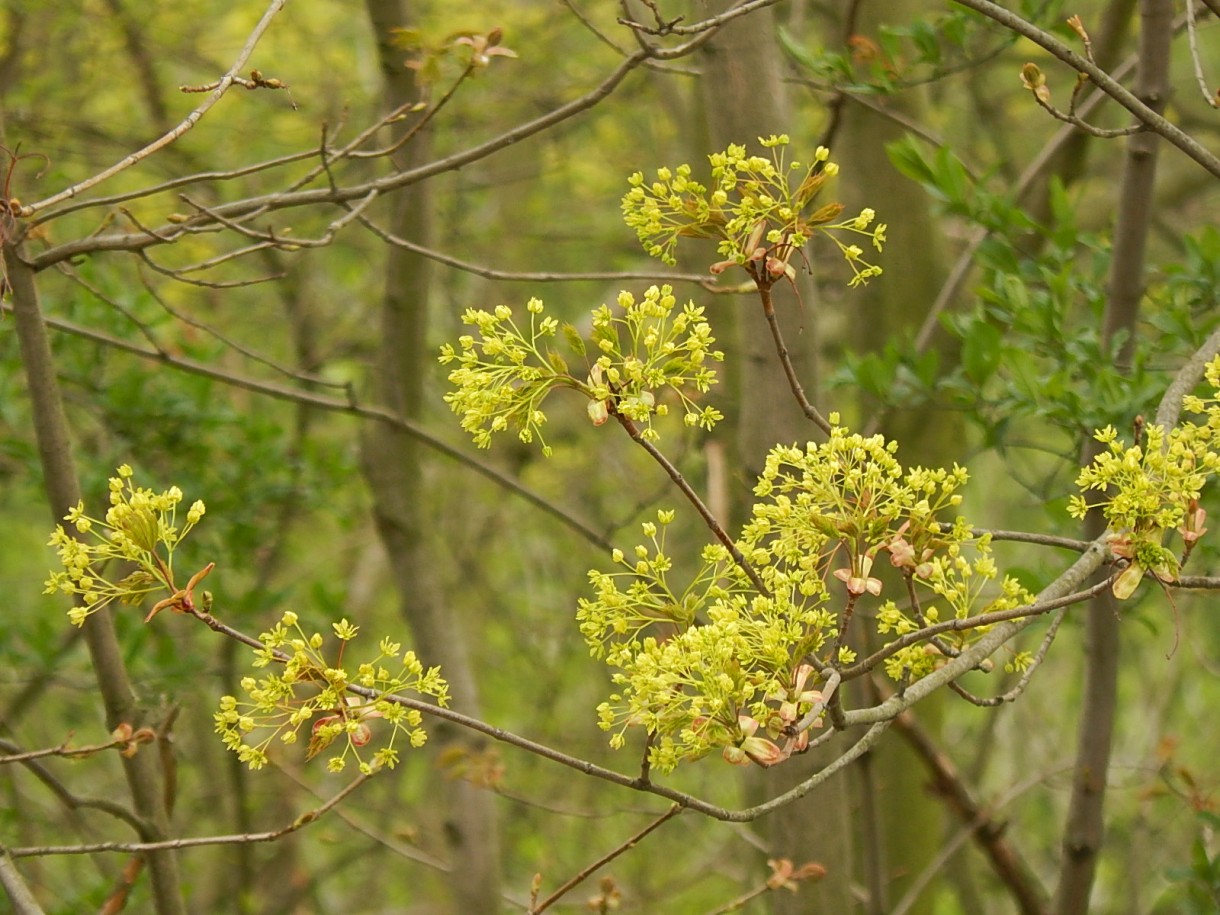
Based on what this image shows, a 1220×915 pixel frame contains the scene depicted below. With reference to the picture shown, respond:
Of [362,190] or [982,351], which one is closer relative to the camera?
[362,190]

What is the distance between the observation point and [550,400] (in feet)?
23.1

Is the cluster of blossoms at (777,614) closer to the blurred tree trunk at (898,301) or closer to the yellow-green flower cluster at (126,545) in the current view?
the yellow-green flower cluster at (126,545)

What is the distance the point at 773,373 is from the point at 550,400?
4353mm

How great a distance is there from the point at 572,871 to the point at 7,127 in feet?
15.2

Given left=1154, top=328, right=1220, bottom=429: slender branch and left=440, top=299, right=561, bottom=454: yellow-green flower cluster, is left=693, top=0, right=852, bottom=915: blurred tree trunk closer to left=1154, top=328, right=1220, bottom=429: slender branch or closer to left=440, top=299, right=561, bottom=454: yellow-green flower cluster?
left=1154, top=328, right=1220, bottom=429: slender branch

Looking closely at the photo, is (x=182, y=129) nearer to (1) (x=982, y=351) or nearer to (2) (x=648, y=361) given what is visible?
(2) (x=648, y=361)

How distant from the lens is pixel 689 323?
1510 millimetres

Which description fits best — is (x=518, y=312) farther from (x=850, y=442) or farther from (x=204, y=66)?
(x=850, y=442)

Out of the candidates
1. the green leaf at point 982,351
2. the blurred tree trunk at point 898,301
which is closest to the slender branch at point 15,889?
the green leaf at point 982,351

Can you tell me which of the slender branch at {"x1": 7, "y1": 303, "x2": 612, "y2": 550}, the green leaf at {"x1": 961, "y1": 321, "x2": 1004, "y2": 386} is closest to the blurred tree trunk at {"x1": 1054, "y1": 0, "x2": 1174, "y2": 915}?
the green leaf at {"x1": 961, "y1": 321, "x2": 1004, "y2": 386}

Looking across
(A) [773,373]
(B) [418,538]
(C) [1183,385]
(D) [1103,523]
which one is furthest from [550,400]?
(C) [1183,385]

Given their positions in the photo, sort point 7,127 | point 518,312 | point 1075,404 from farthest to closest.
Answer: point 518,312, point 7,127, point 1075,404

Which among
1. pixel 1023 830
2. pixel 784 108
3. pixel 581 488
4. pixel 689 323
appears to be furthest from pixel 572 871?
pixel 689 323

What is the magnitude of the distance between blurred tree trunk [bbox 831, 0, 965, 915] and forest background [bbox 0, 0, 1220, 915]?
0.01 metres
